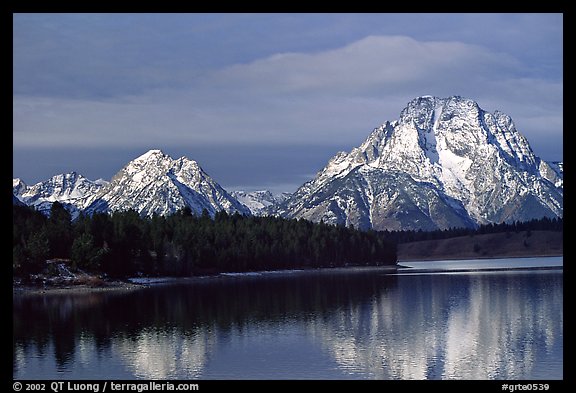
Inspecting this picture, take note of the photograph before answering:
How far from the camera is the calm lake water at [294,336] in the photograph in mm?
83188

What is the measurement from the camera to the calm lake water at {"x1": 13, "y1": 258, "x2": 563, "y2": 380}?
273 ft

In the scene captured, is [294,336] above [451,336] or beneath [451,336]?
above

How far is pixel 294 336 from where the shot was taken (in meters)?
109

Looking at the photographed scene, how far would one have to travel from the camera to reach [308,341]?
338 ft

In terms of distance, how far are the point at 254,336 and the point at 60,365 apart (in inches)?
1151

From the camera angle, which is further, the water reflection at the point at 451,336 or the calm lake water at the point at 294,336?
the calm lake water at the point at 294,336

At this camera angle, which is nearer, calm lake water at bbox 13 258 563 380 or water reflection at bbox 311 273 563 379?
water reflection at bbox 311 273 563 379

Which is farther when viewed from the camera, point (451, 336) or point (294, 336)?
point (294, 336)
